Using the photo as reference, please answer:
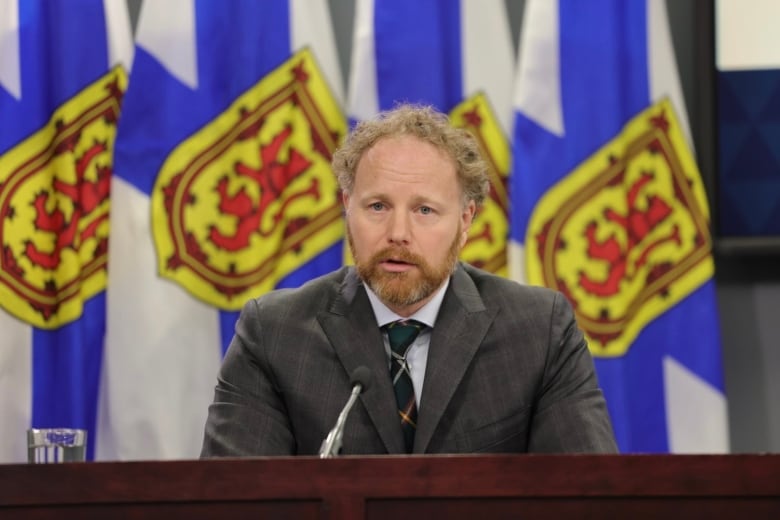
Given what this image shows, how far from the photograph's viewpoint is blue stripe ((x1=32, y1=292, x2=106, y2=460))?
3.59 meters

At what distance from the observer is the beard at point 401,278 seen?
257 cm

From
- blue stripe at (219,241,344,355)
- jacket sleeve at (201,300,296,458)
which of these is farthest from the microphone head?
blue stripe at (219,241,344,355)

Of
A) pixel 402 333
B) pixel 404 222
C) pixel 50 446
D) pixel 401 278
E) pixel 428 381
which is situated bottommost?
pixel 50 446

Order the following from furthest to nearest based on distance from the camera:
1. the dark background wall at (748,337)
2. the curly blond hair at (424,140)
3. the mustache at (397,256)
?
1. the dark background wall at (748,337)
2. the curly blond hair at (424,140)
3. the mustache at (397,256)

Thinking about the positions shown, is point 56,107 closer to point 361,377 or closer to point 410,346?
point 410,346

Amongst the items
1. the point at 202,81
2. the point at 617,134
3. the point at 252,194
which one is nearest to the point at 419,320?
the point at 252,194

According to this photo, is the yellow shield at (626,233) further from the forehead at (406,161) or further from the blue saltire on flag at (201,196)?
the forehead at (406,161)

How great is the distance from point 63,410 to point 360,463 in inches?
87.2

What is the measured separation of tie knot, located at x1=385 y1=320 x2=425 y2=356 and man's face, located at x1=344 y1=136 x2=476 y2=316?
35 mm

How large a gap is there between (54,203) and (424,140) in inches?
57.5

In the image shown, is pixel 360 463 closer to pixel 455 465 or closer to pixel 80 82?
pixel 455 465

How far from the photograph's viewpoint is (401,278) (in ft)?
8.45

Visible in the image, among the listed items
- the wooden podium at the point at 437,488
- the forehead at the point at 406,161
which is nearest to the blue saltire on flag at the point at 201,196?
the forehead at the point at 406,161

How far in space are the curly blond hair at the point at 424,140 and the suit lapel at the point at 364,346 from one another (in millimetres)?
263
